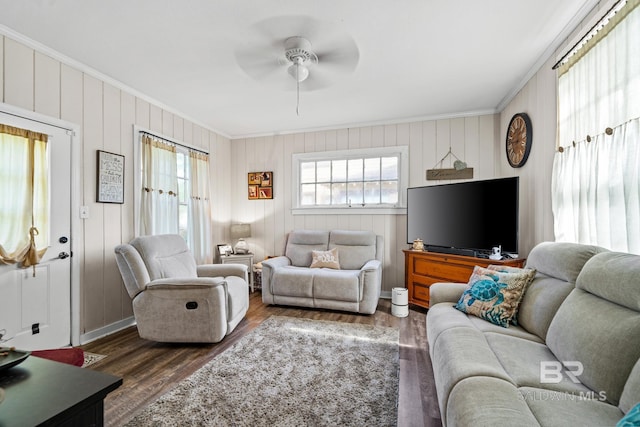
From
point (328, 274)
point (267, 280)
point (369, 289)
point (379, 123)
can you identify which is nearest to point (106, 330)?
point (267, 280)

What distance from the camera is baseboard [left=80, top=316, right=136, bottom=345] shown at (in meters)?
2.73

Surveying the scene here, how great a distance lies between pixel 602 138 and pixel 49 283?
4217 millimetres

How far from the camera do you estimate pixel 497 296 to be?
200 cm

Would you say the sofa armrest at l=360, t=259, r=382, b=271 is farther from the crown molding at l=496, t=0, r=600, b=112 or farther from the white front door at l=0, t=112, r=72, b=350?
the white front door at l=0, t=112, r=72, b=350

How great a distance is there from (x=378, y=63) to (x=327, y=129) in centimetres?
196

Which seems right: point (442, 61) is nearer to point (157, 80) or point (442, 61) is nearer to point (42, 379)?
point (157, 80)

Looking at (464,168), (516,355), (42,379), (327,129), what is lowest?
(516,355)

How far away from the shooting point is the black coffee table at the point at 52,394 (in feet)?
2.31

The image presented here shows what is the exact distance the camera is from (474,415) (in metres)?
1.04

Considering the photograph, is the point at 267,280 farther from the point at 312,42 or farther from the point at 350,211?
the point at 312,42

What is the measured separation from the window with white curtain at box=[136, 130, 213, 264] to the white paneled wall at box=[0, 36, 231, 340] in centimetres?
15

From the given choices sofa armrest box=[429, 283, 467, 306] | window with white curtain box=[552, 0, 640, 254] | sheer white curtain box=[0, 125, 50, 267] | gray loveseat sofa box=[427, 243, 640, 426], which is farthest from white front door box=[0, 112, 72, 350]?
window with white curtain box=[552, 0, 640, 254]

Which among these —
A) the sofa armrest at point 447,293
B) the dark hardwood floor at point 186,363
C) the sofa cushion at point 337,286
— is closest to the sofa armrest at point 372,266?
the sofa cushion at point 337,286

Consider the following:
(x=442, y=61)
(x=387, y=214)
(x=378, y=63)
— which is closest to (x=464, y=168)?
(x=387, y=214)
